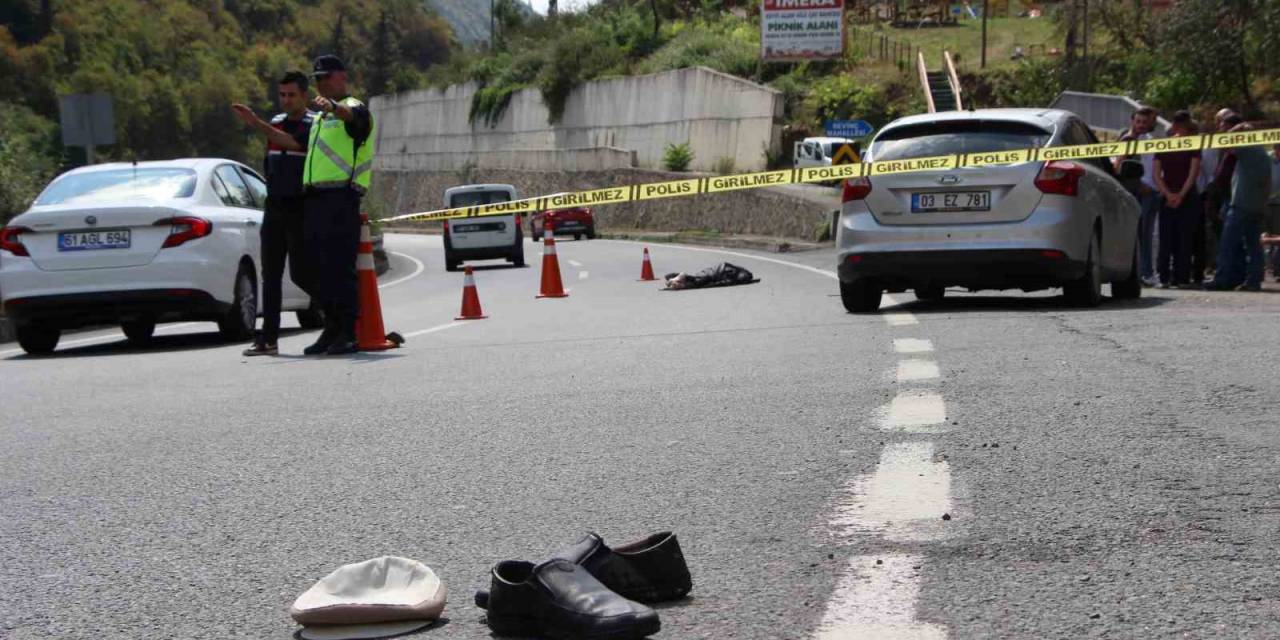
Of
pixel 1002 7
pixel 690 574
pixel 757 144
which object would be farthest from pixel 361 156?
pixel 1002 7

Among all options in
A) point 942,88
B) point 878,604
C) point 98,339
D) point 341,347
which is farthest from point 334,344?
point 942,88

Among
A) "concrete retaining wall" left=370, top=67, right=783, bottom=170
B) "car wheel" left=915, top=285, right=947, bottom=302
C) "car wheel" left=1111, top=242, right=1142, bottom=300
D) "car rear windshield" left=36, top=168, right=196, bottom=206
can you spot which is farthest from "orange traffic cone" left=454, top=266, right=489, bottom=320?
"concrete retaining wall" left=370, top=67, right=783, bottom=170

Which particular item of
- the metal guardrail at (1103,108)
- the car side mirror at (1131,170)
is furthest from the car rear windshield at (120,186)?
the metal guardrail at (1103,108)

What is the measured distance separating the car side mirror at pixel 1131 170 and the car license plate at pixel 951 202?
1.76 m

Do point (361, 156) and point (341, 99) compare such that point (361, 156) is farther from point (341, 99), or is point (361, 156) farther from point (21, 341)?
point (21, 341)

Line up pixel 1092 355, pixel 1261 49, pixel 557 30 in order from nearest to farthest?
pixel 1092 355 → pixel 1261 49 → pixel 557 30

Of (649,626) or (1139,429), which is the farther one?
(1139,429)

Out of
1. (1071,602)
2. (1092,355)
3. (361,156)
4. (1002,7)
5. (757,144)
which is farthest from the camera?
(1002,7)

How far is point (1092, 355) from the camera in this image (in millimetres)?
9461

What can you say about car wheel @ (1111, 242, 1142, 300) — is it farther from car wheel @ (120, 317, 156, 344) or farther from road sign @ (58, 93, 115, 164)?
road sign @ (58, 93, 115, 164)

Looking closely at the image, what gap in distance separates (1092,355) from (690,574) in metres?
5.68

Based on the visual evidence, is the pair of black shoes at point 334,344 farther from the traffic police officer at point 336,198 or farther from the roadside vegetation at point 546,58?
the roadside vegetation at point 546,58

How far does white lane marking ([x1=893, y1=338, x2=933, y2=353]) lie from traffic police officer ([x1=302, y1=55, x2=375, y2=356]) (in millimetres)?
3530

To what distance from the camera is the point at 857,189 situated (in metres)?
13.9
